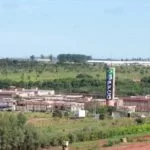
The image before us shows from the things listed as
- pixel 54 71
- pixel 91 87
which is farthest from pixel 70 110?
pixel 54 71

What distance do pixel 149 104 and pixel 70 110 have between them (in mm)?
8980

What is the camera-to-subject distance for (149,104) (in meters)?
58.1

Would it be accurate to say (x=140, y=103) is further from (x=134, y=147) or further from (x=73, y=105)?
(x=134, y=147)

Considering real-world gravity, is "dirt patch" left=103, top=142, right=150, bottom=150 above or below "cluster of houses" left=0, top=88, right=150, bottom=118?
above

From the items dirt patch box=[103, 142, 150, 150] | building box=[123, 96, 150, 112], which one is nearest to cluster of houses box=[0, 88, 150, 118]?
building box=[123, 96, 150, 112]

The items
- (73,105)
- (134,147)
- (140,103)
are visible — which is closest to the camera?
(134,147)

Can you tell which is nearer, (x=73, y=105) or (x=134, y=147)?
(x=134, y=147)

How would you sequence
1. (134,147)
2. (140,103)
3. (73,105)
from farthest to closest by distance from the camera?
(140,103) < (73,105) < (134,147)

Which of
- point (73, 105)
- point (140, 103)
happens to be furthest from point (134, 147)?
point (140, 103)

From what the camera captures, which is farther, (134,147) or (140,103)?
(140,103)

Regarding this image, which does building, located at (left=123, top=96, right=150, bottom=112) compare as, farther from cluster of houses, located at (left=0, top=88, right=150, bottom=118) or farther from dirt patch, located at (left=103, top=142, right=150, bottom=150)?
dirt patch, located at (left=103, top=142, right=150, bottom=150)

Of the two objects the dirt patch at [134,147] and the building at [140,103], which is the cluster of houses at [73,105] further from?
the dirt patch at [134,147]

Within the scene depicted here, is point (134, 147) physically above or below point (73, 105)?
above

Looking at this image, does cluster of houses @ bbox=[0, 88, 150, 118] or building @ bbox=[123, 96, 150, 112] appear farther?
building @ bbox=[123, 96, 150, 112]
